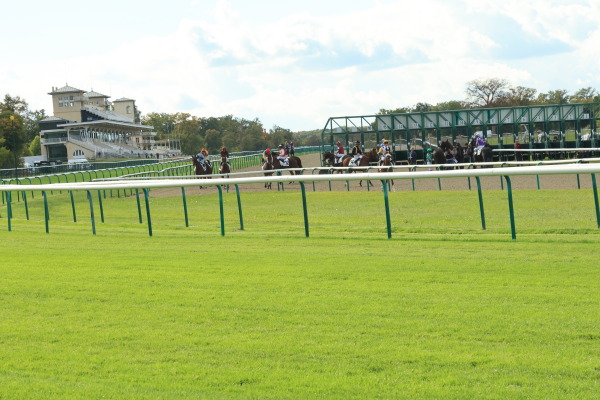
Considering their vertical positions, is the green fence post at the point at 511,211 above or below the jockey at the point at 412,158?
below

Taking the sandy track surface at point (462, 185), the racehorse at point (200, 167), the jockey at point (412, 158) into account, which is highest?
the racehorse at point (200, 167)

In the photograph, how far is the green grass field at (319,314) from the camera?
462cm

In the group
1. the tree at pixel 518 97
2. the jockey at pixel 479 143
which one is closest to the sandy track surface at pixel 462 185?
the jockey at pixel 479 143

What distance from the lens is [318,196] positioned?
1535cm

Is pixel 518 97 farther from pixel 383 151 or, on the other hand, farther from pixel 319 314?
pixel 319 314

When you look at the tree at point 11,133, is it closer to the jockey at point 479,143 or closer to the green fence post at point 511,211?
the jockey at point 479,143

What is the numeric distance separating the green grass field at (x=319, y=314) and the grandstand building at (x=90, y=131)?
7825 cm

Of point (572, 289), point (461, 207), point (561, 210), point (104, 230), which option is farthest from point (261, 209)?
point (572, 289)

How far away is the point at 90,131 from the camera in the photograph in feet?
342

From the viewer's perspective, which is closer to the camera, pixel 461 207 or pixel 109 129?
pixel 461 207

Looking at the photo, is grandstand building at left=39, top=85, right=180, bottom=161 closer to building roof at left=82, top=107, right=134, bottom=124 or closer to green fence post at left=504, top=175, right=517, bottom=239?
building roof at left=82, top=107, right=134, bottom=124

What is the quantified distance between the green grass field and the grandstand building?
7825 cm

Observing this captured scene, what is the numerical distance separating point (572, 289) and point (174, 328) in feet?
10.7

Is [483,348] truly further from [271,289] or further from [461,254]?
[461,254]
